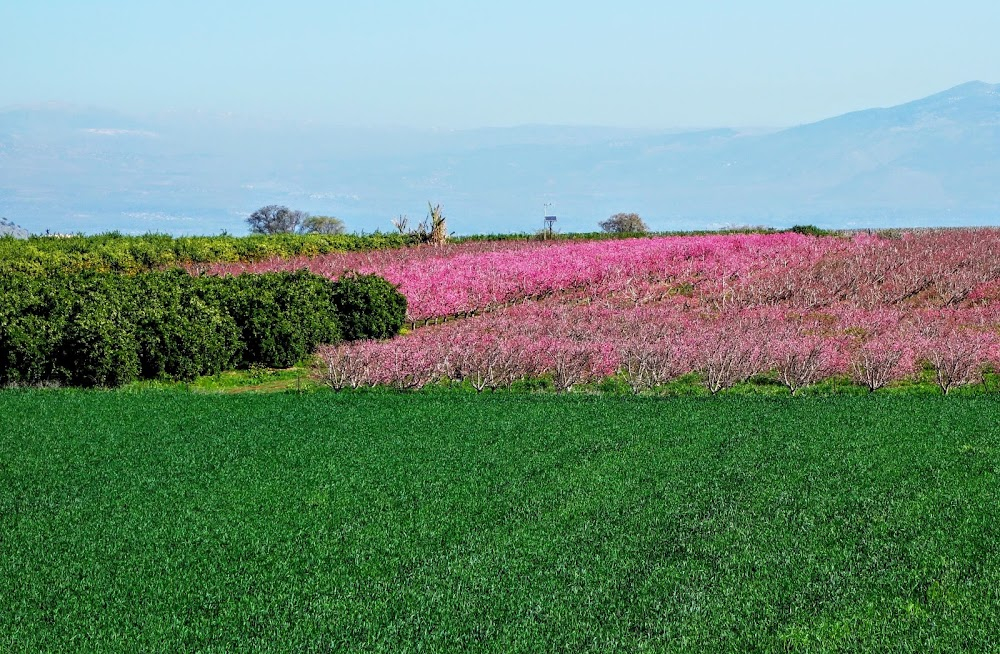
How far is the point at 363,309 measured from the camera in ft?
62.9

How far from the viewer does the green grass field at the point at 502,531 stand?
6168 millimetres

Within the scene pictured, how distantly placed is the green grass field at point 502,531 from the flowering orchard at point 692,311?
3071mm

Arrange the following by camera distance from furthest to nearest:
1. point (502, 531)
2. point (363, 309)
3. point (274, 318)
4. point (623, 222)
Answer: point (623, 222), point (363, 309), point (274, 318), point (502, 531)

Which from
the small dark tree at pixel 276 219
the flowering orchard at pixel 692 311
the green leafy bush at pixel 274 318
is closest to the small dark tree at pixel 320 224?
the small dark tree at pixel 276 219

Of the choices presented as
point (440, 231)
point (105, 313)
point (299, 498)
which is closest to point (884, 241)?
point (440, 231)

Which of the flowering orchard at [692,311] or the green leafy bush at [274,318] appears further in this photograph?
the green leafy bush at [274,318]

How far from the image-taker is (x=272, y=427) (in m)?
11.6

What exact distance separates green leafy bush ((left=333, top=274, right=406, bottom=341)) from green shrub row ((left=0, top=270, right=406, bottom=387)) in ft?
0.06

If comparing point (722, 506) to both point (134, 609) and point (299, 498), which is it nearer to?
point (299, 498)

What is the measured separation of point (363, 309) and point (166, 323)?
4.21m

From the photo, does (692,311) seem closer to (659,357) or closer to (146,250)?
(659,357)

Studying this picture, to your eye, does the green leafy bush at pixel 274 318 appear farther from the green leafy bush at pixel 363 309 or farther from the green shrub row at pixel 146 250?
the green shrub row at pixel 146 250

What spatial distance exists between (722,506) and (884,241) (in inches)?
1040

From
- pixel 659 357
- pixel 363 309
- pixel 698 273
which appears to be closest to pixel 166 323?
pixel 363 309
